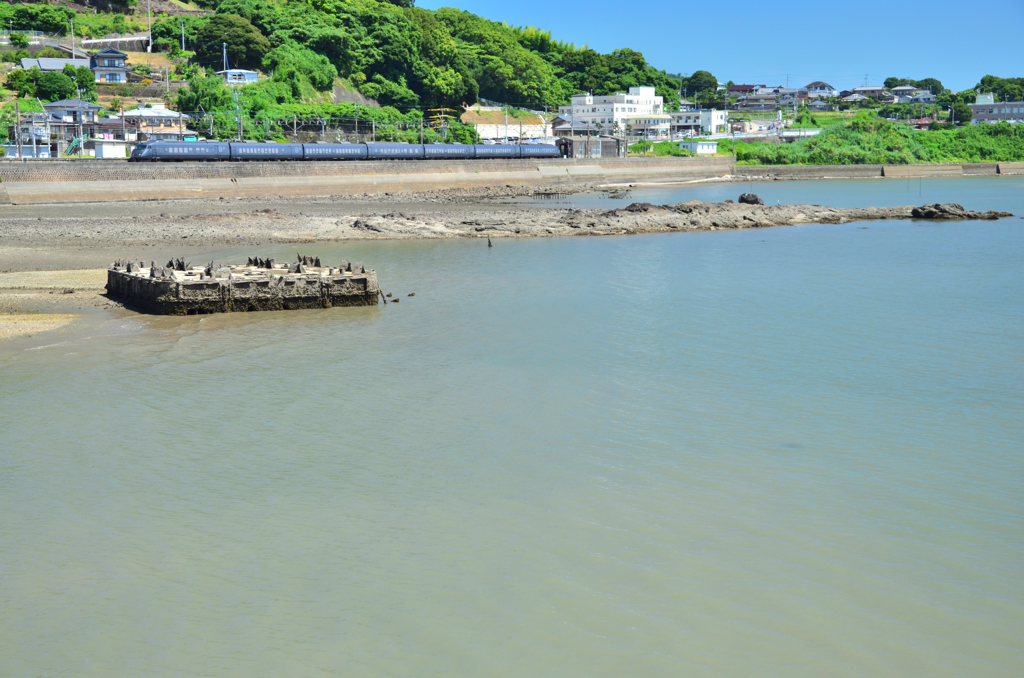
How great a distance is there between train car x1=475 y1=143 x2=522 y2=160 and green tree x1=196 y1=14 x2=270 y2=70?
31.9m

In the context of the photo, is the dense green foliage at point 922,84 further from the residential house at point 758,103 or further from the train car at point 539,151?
the train car at point 539,151

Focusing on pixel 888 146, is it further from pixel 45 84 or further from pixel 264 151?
pixel 45 84

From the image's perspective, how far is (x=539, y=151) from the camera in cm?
6325

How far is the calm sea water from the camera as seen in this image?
5.78 metres

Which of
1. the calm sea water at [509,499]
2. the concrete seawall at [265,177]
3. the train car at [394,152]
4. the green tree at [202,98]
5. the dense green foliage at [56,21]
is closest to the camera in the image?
the calm sea water at [509,499]

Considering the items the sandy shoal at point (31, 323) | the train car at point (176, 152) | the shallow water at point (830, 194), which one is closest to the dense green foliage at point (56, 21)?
the train car at point (176, 152)

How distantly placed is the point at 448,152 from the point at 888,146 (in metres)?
58.8

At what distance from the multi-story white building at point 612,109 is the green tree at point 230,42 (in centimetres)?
3628

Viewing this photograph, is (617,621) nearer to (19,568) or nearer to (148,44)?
(19,568)

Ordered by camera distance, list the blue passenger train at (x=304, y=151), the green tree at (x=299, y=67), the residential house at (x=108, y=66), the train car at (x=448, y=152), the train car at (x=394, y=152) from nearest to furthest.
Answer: the blue passenger train at (x=304, y=151) → the train car at (x=394, y=152) → the train car at (x=448, y=152) → the residential house at (x=108, y=66) → the green tree at (x=299, y=67)

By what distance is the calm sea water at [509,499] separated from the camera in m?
5.78

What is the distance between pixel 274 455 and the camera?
915 centimetres

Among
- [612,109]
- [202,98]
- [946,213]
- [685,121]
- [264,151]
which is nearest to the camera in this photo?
[946,213]

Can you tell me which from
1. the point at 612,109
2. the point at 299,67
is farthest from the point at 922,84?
the point at 299,67
